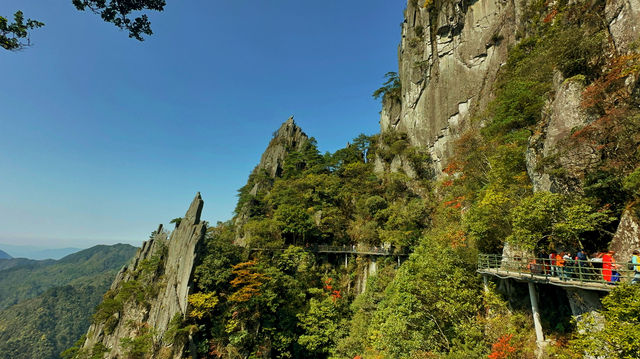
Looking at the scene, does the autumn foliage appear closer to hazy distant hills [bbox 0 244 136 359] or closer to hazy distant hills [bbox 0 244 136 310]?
hazy distant hills [bbox 0 244 136 359]

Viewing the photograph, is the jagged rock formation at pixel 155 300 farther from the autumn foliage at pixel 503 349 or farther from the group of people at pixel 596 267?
the group of people at pixel 596 267

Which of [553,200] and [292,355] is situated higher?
[553,200]

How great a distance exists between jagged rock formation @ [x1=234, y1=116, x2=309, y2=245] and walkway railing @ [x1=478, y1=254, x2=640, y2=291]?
31.2 metres

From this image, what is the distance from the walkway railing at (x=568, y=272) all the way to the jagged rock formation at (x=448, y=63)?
19034 mm

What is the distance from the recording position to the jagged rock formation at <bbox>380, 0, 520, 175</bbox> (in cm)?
2634

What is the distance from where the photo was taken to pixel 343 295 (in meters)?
25.2

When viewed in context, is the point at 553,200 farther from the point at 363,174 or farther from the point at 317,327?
the point at 363,174

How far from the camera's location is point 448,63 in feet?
99.1

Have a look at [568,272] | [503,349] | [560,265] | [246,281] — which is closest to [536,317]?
[503,349]

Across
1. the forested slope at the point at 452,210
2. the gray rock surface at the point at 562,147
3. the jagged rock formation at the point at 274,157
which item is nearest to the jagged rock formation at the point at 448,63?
the forested slope at the point at 452,210

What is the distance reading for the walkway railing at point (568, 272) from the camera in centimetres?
740

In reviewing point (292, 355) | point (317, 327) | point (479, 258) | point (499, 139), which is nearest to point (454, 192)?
point (499, 139)

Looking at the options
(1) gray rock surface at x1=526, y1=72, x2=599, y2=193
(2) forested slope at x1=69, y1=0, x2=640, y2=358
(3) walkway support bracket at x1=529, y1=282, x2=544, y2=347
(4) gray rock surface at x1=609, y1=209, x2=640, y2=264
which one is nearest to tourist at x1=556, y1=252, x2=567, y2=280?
(2) forested slope at x1=69, y1=0, x2=640, y2=358

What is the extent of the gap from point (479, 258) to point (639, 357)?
747 centimetres
